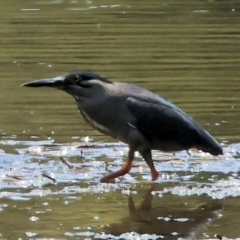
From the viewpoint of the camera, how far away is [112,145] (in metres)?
9.15

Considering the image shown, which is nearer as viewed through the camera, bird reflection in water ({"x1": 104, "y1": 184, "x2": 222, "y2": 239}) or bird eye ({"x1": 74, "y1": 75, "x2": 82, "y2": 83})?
bird reflection in water ({"x1": 104, "y1": 184, "x2": 222, "y2": 239})

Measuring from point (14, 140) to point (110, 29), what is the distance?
10.7 m

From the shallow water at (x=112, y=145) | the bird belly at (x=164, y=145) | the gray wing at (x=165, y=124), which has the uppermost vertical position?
the gray wing at (x=165, y=124)

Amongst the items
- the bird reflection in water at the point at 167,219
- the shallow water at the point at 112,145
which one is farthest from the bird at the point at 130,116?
the bird reflection in water at the point at 167,219

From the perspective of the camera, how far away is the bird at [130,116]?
760cm

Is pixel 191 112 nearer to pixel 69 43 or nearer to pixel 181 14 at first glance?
pixel 69 43

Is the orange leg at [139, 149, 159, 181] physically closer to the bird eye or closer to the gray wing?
the gray wing

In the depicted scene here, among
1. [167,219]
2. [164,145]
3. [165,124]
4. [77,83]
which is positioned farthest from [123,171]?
[167,219]

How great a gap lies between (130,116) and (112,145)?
1546mm

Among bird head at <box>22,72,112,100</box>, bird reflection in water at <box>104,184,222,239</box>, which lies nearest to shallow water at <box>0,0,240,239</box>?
bird reflection in water at <box>104,184,222,239</box>

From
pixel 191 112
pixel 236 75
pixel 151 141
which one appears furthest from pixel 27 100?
pixel 151 141

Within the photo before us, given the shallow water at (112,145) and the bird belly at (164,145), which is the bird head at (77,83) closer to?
the bird belly at (164,145)

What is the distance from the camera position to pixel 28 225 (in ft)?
21.8

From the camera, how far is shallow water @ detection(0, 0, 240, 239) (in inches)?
267
